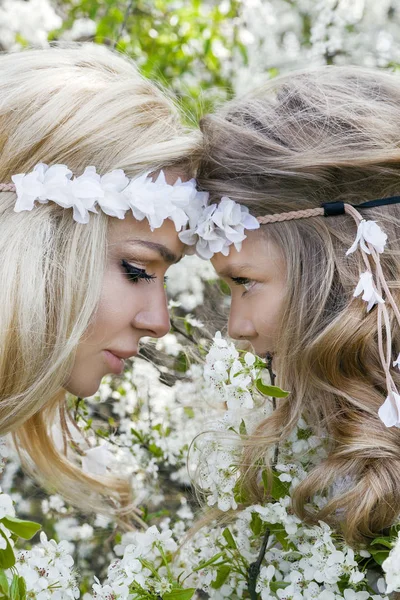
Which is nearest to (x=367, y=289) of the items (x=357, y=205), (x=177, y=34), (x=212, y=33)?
(x=357, y=205)

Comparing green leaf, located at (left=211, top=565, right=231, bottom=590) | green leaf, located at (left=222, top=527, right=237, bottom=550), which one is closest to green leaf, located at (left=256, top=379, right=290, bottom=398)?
green leaf, located at (left=222, top=527, right=237, bottom=550)

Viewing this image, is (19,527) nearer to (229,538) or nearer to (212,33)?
(229,538)

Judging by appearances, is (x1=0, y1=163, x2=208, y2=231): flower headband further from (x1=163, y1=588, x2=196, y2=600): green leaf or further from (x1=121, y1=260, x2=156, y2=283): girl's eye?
(x1=163, y1=588, x2=196, y2=600): green leaf

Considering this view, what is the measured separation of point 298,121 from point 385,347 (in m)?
0.61

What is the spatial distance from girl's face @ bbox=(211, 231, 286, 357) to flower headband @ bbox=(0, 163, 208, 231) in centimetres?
18

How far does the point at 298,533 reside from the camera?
6.01 feet

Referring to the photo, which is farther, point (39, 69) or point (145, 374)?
point (145, 374)

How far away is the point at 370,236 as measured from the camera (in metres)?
1.89

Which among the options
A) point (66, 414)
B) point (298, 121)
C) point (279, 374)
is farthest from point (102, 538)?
point (298, 121)

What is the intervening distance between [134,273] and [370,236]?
0.62m

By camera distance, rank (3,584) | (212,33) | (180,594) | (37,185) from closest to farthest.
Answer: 1. (3,584)
2. (180,594)
3. (37,185)
4. (212,33)

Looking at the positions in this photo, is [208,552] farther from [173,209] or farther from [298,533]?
[173,209]

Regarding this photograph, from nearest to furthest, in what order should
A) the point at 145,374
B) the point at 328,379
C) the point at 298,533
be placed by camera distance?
1. the point at 298,533
2. the point at 328,379
3. the point at 145,374

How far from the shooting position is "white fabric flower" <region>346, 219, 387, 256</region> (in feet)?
6.17
